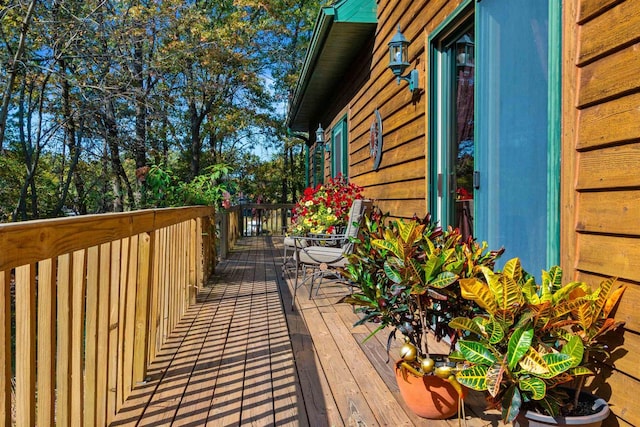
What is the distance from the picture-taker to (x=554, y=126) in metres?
1.79

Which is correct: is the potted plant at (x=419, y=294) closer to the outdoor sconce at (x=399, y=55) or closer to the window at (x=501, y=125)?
the window at (x=501, y=125)

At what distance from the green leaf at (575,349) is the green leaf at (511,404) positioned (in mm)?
172

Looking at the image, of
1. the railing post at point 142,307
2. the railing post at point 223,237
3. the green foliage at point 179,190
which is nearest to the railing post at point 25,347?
the railing post at point 142,307

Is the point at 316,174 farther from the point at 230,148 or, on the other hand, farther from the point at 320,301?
the point at 230,148

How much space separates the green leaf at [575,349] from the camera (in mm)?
1310

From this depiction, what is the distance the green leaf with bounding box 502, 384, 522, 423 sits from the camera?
1320mm

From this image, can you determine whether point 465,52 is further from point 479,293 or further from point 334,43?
point 334,43

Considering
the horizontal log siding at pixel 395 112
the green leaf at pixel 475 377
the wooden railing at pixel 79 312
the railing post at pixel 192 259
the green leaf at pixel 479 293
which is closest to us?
the wooden railing at pixel 79 312

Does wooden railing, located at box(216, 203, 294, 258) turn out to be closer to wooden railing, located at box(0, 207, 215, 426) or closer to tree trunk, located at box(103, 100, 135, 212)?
tree trunk, located at box(103, 100, 135, 212)

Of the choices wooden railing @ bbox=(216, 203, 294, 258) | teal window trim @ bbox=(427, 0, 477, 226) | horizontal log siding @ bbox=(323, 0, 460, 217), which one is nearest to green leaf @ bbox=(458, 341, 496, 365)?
teal window trim @ bbox=(427, 0, 477, 226)

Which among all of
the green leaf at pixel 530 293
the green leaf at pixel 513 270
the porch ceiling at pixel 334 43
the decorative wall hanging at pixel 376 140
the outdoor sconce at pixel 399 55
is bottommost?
the green leaf at pixel 530 293

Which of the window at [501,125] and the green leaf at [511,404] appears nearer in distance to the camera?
the green leaf at [511,404]

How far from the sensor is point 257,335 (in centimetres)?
313

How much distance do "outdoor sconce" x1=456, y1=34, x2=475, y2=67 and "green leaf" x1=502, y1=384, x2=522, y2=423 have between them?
207cm
